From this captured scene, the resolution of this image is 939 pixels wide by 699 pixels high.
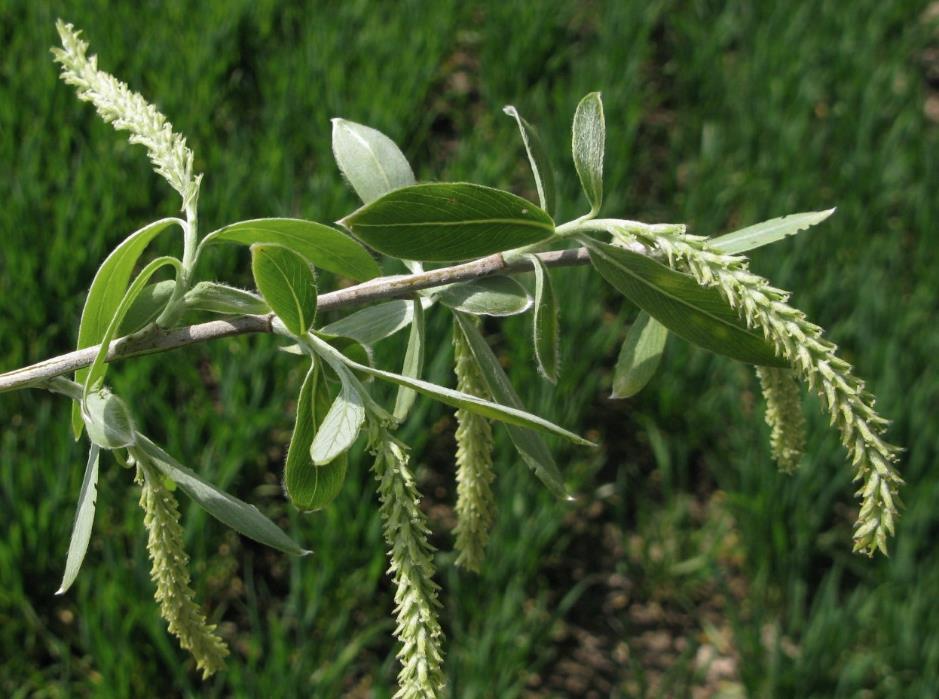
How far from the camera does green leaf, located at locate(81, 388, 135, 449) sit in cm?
48

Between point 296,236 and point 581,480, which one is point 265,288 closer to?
point 296,236

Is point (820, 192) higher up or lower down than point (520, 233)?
lower down

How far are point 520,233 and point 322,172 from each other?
6.03 ft

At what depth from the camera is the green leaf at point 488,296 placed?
526 millimetres

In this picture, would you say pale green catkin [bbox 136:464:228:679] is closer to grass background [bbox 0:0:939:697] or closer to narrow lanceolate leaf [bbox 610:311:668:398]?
narrow lanceolate leaf [bbox 610:311:668:398]

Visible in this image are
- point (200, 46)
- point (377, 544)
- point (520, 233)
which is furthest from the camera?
point (200, 46)

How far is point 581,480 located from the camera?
200 centimetres

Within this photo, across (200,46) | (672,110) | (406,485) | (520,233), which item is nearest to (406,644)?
(406,485)

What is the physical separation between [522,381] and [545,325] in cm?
154

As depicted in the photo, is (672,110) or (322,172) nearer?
(322,172)

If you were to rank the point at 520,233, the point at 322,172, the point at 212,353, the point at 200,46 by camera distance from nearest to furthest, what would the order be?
the point at 520,233 → the point at 212,353 → the point at 322,172 → the point at 200,46

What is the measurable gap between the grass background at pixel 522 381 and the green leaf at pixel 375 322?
1.11 metres

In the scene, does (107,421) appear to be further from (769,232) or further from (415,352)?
(769,232)

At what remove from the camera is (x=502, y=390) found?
56 centimetres
